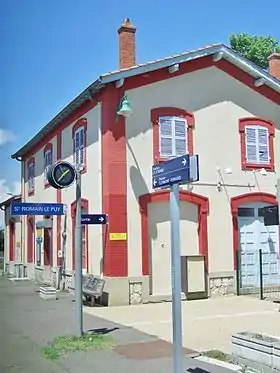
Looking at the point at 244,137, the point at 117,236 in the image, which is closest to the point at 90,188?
the point at 117,236

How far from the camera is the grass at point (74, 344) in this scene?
8711 mm

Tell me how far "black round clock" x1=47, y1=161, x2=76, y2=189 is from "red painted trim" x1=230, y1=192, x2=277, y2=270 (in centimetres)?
888

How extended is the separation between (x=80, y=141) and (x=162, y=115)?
3489mm

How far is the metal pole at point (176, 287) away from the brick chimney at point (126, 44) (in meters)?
11.4

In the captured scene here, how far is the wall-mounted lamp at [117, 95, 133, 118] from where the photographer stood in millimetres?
15634

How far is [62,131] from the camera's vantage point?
847 inches

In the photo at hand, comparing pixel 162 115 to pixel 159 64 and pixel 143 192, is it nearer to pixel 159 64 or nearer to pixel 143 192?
pixel 159 64

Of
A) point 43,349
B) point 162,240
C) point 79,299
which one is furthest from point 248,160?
point 43,349

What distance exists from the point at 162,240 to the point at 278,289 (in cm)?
445

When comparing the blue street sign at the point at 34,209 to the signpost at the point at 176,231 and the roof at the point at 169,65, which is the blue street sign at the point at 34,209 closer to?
the signpost at the point at 176,231

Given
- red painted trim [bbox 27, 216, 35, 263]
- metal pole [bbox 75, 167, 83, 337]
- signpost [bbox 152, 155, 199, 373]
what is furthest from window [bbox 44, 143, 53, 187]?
signpost [bbox 152, 155, 199, 373]

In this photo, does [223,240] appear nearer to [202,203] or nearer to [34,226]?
[202,203]

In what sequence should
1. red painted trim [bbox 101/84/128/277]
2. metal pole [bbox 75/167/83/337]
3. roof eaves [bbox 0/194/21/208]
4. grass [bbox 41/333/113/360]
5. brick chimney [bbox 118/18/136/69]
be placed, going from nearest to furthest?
1. grass [bbox 41/333/113/360]
2. metal pole [bbox 75/167/83/337]
3. red painted trim [bbox 101/84/128/277]
4. brick chimney [bbox 118/18/136/69]
5. roof eaves [bbox 0/194/21/208]

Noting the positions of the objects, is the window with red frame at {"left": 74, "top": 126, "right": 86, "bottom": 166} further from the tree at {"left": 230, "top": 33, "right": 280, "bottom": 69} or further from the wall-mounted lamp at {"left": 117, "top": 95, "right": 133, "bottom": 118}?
the tree at {"left": 230, "top": 33, "right": 280, "bottom": 69}
